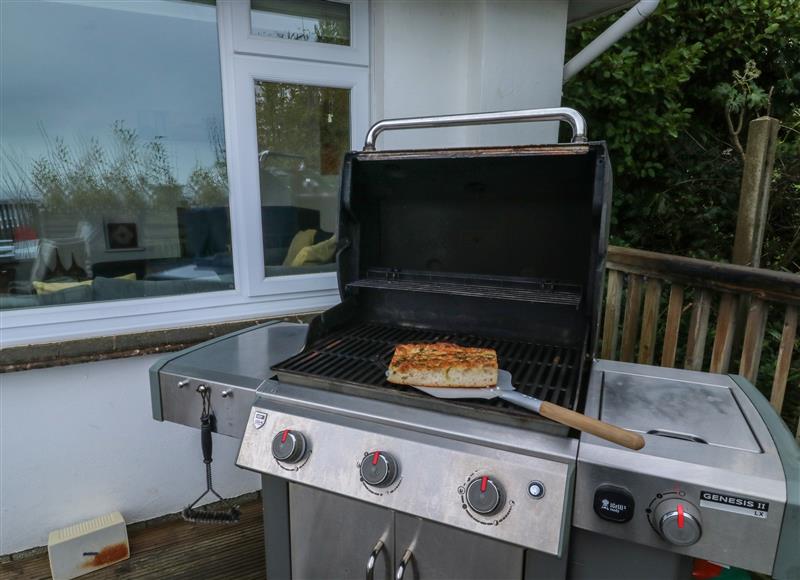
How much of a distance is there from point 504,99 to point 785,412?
2.46 m

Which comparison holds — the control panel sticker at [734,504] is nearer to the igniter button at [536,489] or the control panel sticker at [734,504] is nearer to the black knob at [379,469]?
the igniter button at [536,489]

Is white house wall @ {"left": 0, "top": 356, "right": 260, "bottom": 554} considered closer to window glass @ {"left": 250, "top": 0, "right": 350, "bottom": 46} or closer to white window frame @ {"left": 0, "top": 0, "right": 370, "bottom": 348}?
white window frame @ {"left": 0, "top": 0, "right": 370, "bottom": 348}

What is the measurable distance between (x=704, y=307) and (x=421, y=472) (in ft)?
5.58

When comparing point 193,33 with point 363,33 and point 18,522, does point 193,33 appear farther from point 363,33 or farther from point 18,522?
point 18,522

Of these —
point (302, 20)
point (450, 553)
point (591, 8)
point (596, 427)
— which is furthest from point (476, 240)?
point (591, 8)

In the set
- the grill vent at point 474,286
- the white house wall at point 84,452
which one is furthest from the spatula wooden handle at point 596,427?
the white house wall at point 84,452

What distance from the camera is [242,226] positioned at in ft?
7.60

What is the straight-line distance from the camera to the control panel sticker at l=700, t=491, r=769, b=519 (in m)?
0.80

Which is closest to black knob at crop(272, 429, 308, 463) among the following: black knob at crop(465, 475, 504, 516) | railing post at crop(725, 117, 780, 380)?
black knob at crop(465, 475, 504, 516)

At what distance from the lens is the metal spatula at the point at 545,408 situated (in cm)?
89

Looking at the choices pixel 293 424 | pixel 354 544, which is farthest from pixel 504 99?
pixel 354 544

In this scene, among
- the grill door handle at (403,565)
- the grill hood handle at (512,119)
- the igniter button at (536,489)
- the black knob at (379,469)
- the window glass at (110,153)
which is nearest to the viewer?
the igniter button at (536,489)

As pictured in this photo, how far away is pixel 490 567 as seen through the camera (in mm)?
1077

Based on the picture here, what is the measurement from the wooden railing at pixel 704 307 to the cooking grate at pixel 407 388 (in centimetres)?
94
